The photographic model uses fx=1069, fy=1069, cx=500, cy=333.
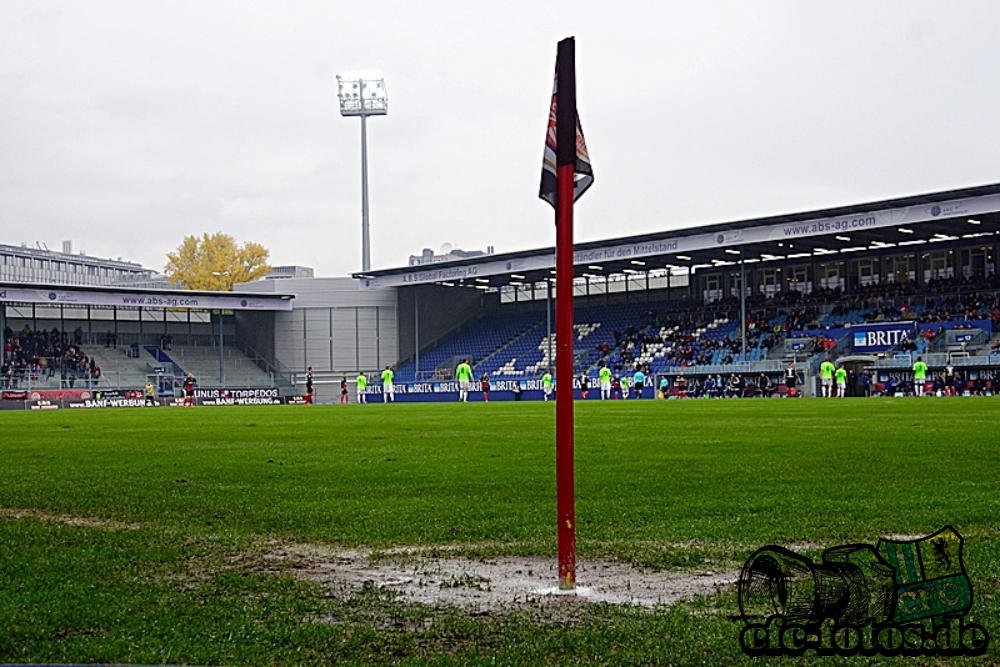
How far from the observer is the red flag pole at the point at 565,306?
227 inches

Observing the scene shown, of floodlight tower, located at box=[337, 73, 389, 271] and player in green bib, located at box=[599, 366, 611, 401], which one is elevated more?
floodlight tower, located at box=[337, 73, 389, 271]

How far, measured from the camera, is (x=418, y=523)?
849 centimetres

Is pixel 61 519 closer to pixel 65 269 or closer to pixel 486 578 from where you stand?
pixel 486 578

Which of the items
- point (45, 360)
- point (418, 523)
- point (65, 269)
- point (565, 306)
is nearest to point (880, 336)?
point (45, 360)

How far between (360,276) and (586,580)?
68866mm

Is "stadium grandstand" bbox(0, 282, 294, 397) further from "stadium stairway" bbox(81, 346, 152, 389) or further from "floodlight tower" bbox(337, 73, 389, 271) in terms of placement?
"floodlight tower" bbox(337, 73, 389, 271)

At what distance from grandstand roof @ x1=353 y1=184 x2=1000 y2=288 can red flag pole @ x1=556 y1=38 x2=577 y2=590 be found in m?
47.0

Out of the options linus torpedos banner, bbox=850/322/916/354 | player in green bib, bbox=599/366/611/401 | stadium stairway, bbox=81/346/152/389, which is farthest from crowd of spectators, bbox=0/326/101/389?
linus torpedos banner, bbox=850/322/916/354

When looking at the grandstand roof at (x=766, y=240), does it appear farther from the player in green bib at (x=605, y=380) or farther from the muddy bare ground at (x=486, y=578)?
the muddy bare ground at (x=486, y=578)

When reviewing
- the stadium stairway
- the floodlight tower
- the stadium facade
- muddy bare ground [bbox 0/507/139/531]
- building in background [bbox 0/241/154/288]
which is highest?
the floodlight tower

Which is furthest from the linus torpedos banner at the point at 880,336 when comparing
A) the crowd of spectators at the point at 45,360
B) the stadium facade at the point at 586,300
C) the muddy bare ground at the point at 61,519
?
the muddy bare ground at the point at 61,519

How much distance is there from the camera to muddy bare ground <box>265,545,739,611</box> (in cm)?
561

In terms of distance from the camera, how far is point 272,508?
9508 mm

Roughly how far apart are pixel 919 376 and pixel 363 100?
47.4 metres
